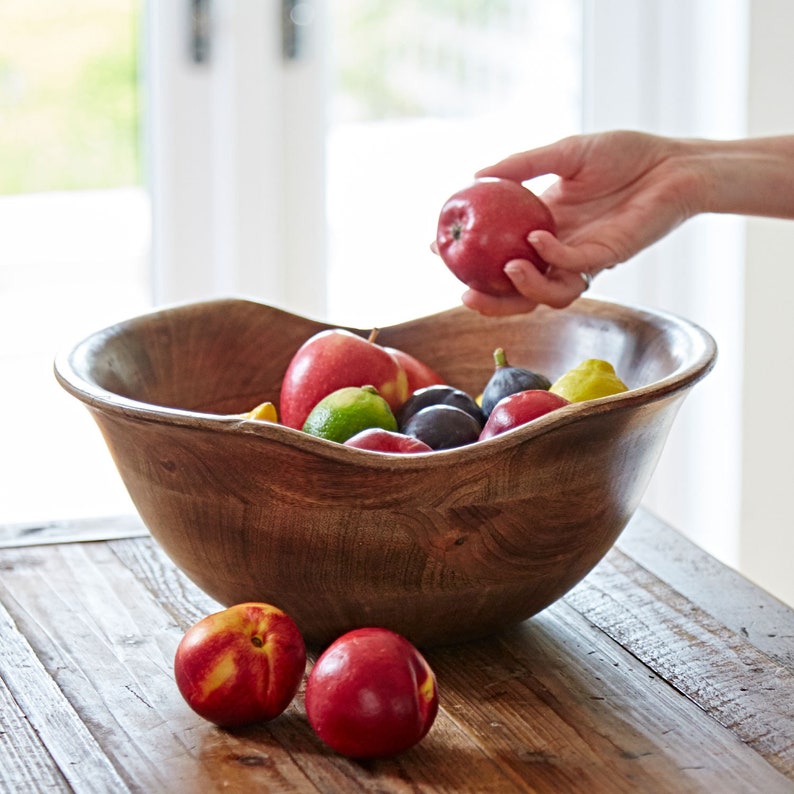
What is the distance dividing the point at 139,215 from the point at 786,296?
1201 mm

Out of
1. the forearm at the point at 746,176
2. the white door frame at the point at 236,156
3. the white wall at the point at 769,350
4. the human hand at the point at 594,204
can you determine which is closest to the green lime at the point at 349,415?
the human hand at the point at 594,204

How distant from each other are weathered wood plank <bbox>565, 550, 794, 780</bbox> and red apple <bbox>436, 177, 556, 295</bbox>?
0.29 metres

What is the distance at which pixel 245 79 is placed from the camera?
2.21m

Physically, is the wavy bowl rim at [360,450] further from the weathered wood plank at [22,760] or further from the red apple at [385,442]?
the weathered wood plank at [22,760]

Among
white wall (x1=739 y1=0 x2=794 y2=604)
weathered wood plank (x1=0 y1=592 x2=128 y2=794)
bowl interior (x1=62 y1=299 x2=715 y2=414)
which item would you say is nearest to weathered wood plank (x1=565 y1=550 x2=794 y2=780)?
bowl interior (x1=62 y1=299 x2=715 y2=414)

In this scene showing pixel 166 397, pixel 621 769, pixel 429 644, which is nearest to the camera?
pixel 621 769

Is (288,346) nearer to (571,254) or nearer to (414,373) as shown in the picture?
(414,373)

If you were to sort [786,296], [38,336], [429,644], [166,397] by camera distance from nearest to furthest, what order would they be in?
[429,644]
[166,397]
[786,296]
[38,336]

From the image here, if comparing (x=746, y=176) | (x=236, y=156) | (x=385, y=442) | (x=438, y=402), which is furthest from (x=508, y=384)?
(x=236, y=156)

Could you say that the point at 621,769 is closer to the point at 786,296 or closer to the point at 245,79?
the point at 786,296

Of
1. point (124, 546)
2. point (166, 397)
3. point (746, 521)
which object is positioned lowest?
point (746, 521)

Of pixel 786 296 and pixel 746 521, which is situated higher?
pixel 786 296

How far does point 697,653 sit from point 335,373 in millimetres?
368

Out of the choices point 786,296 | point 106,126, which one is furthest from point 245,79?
point 786,296
